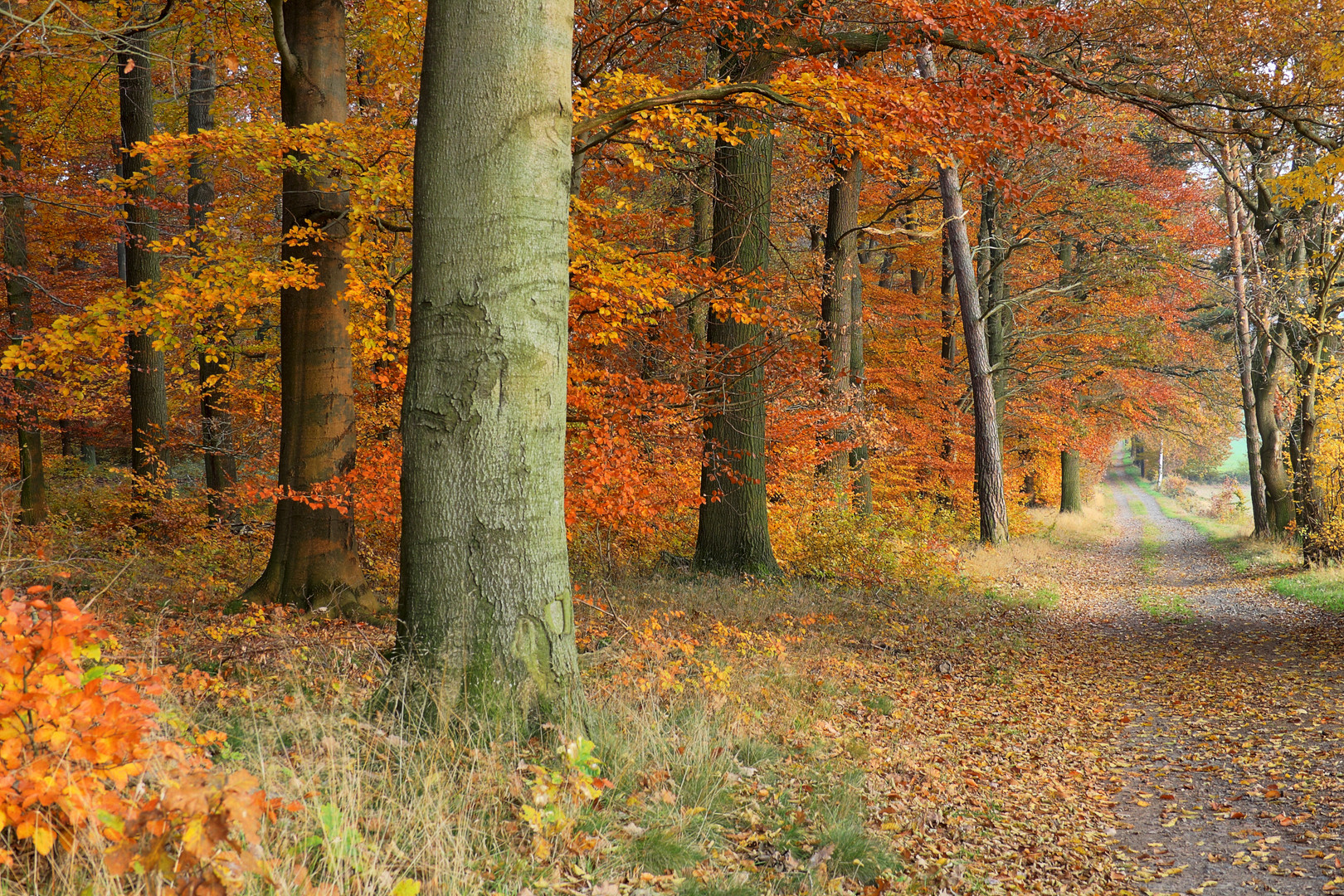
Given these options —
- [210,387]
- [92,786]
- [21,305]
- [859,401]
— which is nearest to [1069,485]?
[859,401]

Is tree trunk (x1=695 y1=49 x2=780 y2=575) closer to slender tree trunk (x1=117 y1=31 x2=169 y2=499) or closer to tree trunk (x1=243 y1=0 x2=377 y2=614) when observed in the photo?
tree trunk (x1=243 y1=0 x2=377 y2=614)

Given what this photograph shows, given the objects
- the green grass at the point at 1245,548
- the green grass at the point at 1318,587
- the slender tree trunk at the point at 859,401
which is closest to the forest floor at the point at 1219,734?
the green grass at the point at 1318,587

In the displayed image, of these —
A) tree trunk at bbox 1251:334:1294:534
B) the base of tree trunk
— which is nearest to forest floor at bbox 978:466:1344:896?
tree trunk at bbox 1251:334:1294:534

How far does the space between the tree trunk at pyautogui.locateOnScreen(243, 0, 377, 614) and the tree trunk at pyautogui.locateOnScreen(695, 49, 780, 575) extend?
4.52 metres

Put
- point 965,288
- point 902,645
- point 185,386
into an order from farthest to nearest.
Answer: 1. point 965,288
2. point 185,386
3. point 902,645

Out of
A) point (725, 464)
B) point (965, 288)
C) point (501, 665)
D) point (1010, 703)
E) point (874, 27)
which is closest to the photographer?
point (501, 665)

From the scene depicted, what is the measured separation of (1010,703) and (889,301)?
625 inches

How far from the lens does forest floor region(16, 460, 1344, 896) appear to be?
3.23 metres

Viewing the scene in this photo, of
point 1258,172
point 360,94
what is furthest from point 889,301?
point 360,94

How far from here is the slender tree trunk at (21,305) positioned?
1179 cm

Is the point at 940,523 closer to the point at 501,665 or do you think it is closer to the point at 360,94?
the point at 360,94

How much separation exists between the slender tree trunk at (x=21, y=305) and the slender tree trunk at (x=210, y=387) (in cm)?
218

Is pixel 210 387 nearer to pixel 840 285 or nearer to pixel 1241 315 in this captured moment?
pixel 840 285

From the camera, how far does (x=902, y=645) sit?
8773mm
